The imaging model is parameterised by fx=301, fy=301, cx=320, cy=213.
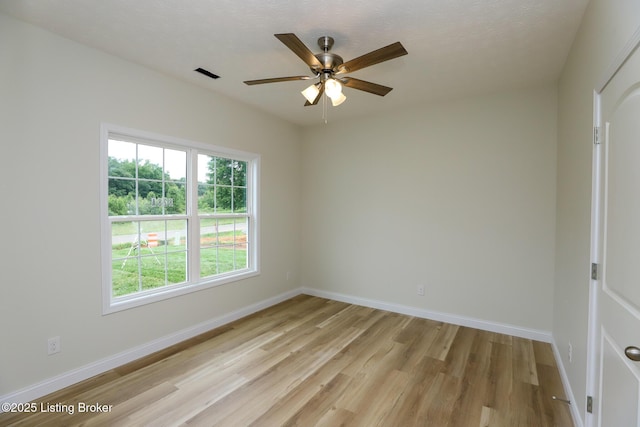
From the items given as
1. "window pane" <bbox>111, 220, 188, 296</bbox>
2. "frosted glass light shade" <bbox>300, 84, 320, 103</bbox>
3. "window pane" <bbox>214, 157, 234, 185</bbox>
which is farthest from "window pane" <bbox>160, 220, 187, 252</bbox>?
"frosted glass light shade" <bbox>300, 84, 320, 103</bbox>

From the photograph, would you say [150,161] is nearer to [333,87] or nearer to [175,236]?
[175,236]

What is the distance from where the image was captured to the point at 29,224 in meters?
2.20

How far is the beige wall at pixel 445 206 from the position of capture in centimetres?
325

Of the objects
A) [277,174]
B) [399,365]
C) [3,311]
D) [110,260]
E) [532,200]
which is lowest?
[399,365]

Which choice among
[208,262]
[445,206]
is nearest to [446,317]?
[445,206]

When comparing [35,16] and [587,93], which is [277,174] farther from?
[587,93]

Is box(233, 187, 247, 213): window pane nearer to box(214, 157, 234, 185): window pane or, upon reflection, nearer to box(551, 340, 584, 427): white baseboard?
box(214, 157, 234, 185): window pane

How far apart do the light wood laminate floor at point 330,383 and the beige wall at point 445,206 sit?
1.84 ft

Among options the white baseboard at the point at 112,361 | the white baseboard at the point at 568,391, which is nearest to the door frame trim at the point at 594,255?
the white baseboard at the point at 568,391

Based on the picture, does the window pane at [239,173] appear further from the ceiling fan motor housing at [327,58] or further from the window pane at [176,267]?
the ceiling fan motor housing at [327,58]

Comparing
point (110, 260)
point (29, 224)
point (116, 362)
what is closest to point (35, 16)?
point (29, 224)

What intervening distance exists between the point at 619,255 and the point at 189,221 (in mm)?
3439

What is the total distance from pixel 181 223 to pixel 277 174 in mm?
1626

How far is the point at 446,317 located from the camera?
3.76 meters
